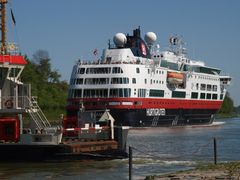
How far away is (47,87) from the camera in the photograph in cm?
10275

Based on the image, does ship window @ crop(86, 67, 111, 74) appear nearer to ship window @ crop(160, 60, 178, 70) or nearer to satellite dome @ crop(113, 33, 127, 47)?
satellite dome @ crop(113, 33, 127, 47)

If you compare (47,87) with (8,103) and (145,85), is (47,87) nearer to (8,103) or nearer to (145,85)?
(145,85)

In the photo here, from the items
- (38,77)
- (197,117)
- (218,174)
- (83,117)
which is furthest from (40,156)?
(38,77)

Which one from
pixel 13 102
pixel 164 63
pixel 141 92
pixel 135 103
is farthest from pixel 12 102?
pixel 164 63

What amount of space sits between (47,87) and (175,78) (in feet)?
110

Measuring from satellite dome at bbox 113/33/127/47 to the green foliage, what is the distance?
650 inches

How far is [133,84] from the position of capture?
67.2 m

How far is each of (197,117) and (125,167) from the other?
57.9m

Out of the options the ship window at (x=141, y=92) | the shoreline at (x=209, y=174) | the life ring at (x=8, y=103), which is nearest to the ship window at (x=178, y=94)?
the ship window at (x=141, y=92)

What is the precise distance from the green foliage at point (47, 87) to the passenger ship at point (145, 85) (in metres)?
18.4

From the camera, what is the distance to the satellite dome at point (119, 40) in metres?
77.0

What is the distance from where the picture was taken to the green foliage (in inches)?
3656

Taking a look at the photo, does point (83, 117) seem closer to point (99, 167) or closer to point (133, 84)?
point (99, 167)

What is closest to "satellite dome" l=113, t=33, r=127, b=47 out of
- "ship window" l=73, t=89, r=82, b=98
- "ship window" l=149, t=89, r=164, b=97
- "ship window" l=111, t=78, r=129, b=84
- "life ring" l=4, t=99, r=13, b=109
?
"ship window" l=149, t=89, r=164, b=97
